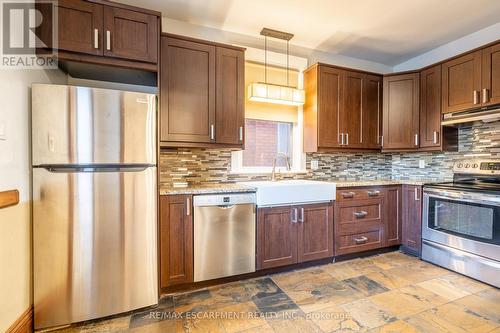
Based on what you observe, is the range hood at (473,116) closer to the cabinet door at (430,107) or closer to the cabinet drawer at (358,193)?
the cabinet door at (430,107)

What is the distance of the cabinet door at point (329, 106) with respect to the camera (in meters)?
3.00

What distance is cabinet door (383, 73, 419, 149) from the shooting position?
10.5 ft

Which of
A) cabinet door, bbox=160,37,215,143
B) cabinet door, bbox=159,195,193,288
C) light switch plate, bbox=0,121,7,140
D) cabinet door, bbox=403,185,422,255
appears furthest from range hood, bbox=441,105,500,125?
light switch plate, bbox=0,121,7,140

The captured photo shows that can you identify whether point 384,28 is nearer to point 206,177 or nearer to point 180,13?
point 180,13

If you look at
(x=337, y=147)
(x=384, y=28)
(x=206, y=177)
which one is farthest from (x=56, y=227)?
(x=384, y=28)

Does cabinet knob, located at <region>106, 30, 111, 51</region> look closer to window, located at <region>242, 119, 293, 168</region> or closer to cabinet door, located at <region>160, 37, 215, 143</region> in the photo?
cabinet door, located at <region>160, 37, 215, 143</region>

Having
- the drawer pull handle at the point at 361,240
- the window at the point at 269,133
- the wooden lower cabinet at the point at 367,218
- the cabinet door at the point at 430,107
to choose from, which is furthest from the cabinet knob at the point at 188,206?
the cabinet door at the point at 430,107

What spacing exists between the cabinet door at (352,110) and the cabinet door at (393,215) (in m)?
0.70

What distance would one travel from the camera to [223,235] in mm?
2266

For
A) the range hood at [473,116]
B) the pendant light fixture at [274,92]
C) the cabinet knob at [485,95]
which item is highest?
the pendant light fixture at [274,92]

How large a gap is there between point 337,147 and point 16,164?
3.00 meters

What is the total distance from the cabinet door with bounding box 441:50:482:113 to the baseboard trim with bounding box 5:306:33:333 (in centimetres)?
428

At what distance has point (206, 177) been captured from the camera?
2.76m

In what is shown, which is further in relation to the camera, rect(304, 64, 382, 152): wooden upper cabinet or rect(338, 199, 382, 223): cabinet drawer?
rect(304, 64, 382, 152): wooden upper cabinet
